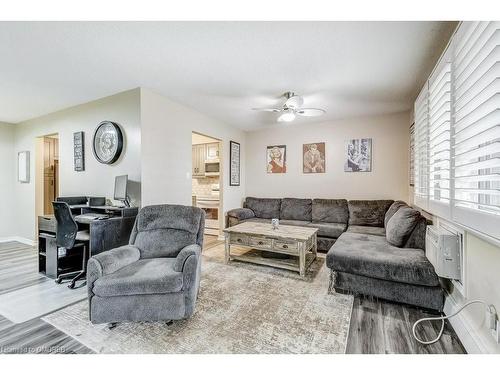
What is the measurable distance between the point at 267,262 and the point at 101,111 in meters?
3.28

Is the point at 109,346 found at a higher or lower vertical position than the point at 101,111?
lower

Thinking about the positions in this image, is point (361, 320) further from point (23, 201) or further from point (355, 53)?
point (23, 201)

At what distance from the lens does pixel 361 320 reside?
6.26ft

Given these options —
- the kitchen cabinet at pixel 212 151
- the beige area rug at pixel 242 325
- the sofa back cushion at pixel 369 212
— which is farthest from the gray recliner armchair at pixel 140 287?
the kitchen cabinet at pixel 212 151

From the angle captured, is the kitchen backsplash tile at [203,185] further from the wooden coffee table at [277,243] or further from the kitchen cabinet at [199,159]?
the wooden coffee table at [277,243]

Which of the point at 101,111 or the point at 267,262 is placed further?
the point at 101,111

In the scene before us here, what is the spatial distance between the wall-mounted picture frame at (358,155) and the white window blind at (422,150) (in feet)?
5.21

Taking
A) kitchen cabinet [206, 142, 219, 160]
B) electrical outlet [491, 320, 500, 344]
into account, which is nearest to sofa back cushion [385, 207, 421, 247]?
electrical outlet [491, 320, 500, 344]

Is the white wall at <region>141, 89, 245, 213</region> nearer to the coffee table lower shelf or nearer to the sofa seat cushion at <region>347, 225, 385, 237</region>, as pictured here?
the coffee table lower shelf

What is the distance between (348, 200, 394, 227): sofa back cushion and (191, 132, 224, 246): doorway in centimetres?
254

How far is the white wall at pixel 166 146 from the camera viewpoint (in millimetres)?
3109
